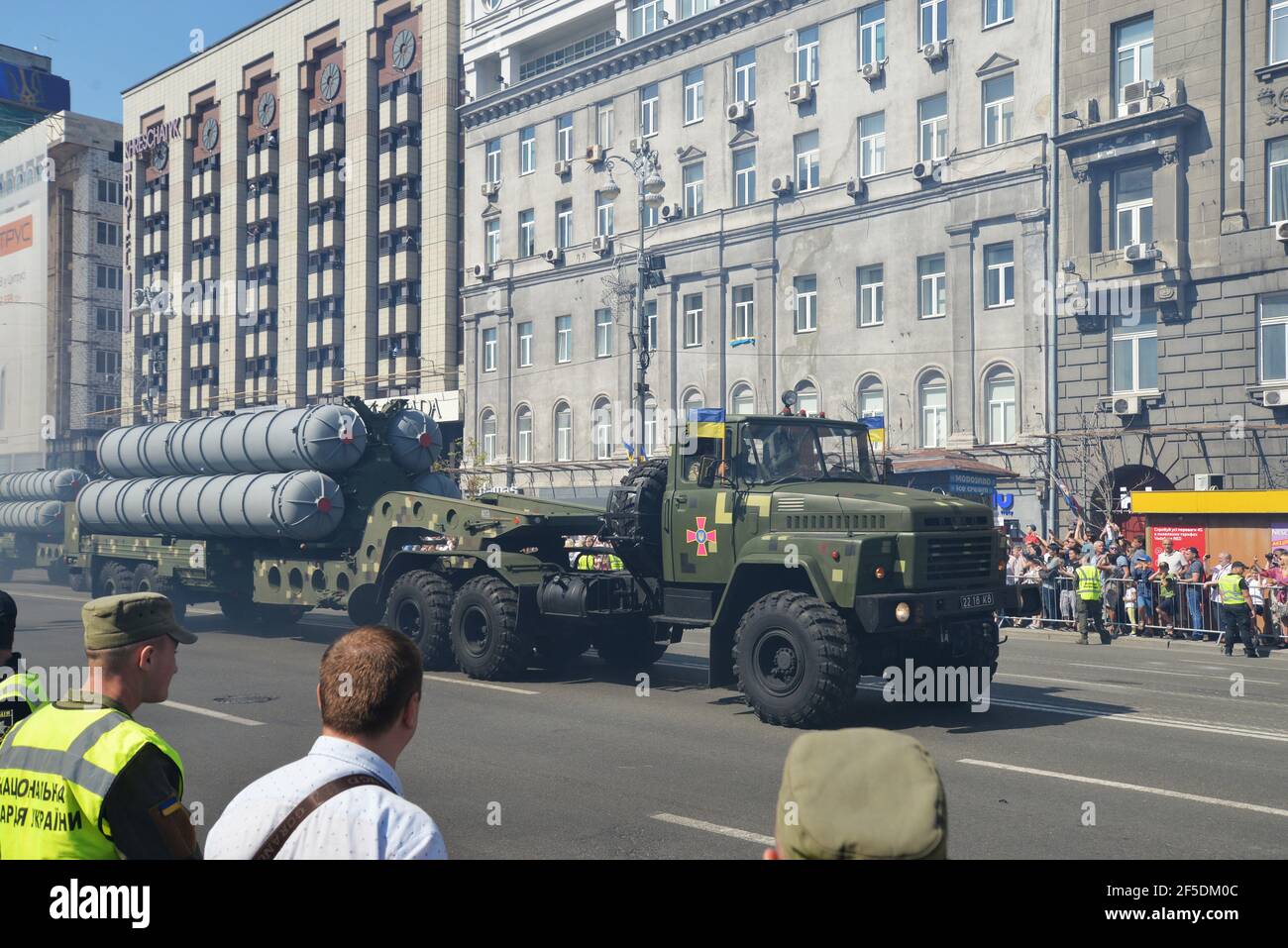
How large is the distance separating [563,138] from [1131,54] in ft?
70.1

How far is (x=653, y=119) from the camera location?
42281 millimetres

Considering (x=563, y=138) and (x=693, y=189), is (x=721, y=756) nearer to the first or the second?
(x=693, y=189)

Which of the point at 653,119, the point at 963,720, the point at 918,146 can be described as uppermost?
the point at 653,119

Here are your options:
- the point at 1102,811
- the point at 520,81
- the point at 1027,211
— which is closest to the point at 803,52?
the point at 1027,211

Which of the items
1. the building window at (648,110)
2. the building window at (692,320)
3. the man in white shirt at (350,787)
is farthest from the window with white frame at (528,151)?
the man in white shirt at (350,787)

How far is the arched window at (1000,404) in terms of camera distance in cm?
3256

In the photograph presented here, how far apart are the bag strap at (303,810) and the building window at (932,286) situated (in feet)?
107

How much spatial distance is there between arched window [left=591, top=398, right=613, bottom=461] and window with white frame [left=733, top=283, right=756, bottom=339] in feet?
19.4

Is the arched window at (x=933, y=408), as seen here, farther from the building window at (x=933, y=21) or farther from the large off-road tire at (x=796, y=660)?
the large off-road tire at (x=796, y=660)

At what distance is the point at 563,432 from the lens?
45125 millimetres

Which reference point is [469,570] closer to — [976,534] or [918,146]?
[976,534]

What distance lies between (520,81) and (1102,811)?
Result: 144ft

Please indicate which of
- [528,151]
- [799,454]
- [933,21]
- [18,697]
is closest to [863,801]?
[18,697]

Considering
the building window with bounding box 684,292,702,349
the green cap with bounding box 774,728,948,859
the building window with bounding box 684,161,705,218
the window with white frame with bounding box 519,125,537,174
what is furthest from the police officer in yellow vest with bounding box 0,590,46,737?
the window with white frame with bounding box 519,125,537,174
